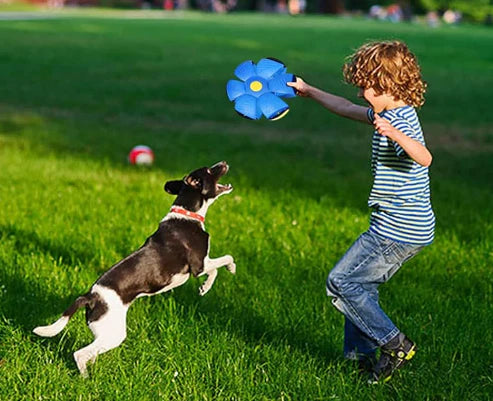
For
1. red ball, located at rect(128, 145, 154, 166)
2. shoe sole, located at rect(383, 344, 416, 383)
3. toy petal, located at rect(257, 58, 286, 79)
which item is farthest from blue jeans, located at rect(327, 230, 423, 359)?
red ball, located at rect(128, 145, 154, 166)

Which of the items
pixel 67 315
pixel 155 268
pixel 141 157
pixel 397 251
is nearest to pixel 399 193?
pixel 397 251

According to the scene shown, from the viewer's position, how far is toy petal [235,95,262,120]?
395cm

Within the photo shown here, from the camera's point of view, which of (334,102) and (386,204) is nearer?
(386,204)

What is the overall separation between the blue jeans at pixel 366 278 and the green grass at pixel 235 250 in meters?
0.29

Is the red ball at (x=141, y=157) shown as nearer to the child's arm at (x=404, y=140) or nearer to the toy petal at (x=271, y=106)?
the toy petal at (x=271, y=106)

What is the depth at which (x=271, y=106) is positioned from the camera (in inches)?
156

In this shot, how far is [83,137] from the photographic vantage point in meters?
10.7

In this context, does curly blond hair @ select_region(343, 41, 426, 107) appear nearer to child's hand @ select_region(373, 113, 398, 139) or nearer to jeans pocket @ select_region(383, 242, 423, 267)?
child's hand @ select_region(373, 113, 398, 139)

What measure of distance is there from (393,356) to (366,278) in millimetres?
392

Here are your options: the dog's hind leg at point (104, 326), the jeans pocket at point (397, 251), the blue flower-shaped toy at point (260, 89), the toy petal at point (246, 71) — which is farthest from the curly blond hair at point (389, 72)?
the dog's hind leg at point (104, 326)

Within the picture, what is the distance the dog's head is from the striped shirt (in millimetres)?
718

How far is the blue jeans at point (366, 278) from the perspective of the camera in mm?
3852

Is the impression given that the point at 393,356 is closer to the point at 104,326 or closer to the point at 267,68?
the point at 104,326

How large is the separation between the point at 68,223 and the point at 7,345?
2310mm
